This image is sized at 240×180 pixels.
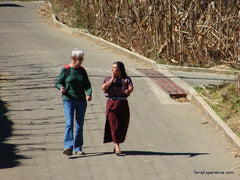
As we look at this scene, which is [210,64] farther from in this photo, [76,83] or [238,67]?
[76,83]

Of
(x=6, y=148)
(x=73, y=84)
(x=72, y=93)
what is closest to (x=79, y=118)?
(x=72, y=93)

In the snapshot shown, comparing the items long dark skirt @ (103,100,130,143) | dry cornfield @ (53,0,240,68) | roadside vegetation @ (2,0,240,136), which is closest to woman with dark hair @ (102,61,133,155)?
long dark skirt @ (103,100,130,143)

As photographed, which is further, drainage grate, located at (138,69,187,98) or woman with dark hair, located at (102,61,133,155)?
drainage grate, located at (138,69,187,98)

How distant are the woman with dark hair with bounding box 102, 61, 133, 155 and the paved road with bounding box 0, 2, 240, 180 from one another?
1.25 feet

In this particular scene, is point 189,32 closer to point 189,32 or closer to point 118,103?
point 189,32

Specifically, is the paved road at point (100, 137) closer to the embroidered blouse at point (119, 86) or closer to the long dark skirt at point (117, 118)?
the long dark skirt at point (117, 118)

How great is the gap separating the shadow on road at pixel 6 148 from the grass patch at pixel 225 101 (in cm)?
414

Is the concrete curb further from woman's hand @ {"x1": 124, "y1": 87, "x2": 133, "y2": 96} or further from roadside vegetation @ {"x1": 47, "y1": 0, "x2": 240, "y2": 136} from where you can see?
woman's hand @ {"x1": 124, "y1": 87, "x2": 133, "y2": 96}

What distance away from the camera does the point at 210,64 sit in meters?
17.2

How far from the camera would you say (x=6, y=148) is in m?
7.86

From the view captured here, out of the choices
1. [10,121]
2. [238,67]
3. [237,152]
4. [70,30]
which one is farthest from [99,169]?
[70,30]

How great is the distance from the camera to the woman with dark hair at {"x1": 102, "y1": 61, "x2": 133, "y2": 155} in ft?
24.9

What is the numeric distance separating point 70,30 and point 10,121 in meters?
16.1

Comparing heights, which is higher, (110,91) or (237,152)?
(110,91)
